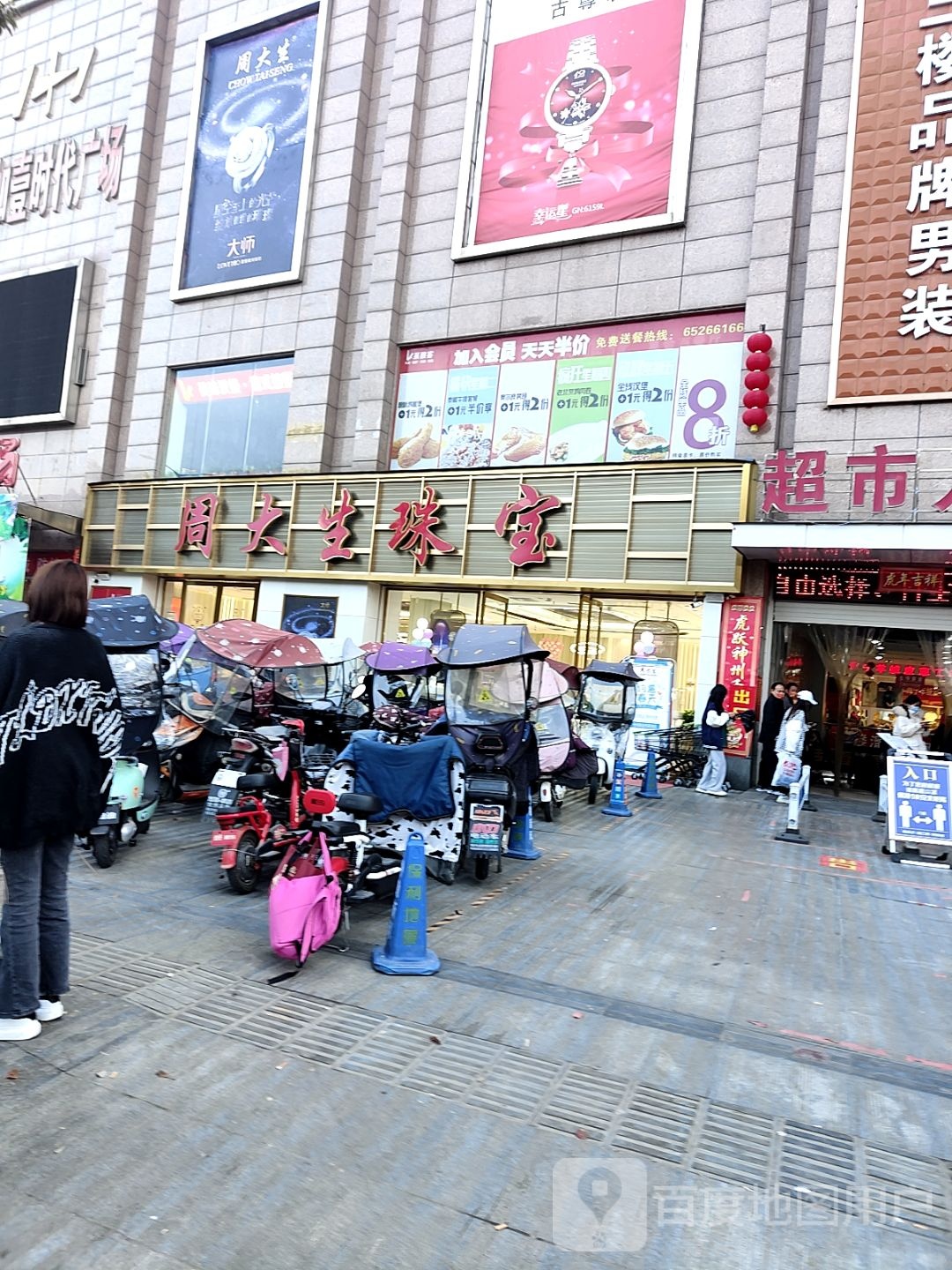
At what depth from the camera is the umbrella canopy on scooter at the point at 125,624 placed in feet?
24.4

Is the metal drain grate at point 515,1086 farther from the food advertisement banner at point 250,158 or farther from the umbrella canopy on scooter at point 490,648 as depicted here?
the food advertisement banner at point 250,158

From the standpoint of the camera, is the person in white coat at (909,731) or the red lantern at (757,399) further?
the red lantern at (757,399)

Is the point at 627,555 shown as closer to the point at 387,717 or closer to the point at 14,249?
the point at 387,717

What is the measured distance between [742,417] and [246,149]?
49.7 feet

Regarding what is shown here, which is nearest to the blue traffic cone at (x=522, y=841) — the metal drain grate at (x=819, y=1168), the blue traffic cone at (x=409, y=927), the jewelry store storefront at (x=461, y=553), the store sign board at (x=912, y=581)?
the blue traffic cone at (x=409, y=927)

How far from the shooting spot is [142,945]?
4.93 metres

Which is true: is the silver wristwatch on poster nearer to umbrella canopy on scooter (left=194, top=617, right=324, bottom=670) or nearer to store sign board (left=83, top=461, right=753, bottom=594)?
store sign board (left=83, top=461, right=753, bottom=594)

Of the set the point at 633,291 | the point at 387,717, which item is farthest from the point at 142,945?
the point at 633,291

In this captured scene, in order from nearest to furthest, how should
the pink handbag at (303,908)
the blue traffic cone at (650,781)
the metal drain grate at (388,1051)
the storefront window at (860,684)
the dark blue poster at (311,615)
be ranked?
1. the metal drain grate at (388,1051)
2. the pink handbag at (303,908)
3. the blue traffic cone at (650,781)
4. the storefront window at (860,684)
5. the dark blue poster at (311,615)

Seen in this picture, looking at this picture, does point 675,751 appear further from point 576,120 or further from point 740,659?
point 576,120

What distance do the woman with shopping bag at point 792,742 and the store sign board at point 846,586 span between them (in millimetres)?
2754

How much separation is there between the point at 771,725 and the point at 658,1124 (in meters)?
11.7

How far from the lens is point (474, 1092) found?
355 centimetres

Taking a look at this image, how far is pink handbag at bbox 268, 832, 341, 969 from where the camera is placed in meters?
4.68
